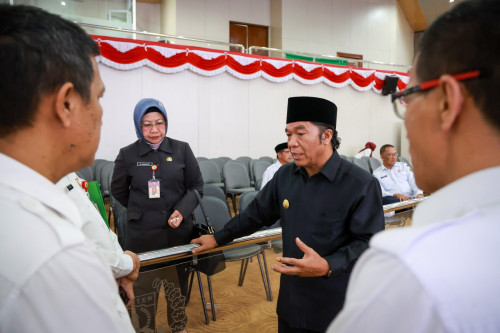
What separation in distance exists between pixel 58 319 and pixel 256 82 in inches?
347

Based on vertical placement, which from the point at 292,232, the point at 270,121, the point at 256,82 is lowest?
the point at 292,232

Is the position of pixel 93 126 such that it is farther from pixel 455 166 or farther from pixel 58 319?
pixel 455 166

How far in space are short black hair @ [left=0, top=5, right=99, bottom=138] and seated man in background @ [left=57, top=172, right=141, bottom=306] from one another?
43 centimetres

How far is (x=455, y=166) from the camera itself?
0.61 metres

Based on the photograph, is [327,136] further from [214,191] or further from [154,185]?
[214,191]

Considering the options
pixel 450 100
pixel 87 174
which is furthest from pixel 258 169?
pixel 450 100

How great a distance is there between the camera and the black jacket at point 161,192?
2.37m

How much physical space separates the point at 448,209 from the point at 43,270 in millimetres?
645

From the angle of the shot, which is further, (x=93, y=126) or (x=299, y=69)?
(x=299, y=69)

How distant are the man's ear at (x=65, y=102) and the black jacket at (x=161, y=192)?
173cm

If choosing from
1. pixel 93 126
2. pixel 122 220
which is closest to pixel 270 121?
pixel 122 220

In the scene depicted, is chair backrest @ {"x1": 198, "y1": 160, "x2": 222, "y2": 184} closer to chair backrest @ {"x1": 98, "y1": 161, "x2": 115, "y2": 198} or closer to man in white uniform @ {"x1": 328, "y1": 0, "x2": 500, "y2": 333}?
chair backrest @ {"x1": 98, "y1": 161, "x2": 115, "y2": 198}

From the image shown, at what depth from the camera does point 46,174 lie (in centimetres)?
72

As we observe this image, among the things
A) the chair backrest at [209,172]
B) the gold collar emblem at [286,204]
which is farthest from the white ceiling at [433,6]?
the gold collar emblem at [286,204]
